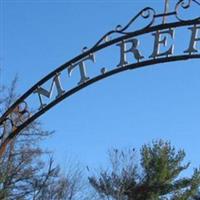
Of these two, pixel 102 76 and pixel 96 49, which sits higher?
pixel 96 49

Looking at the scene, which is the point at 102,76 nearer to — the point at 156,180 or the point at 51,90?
the point at 51,90

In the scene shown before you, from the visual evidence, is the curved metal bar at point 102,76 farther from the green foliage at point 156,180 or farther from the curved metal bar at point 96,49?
the green foliage at point 156,180

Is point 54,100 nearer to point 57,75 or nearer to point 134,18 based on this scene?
point 57,75

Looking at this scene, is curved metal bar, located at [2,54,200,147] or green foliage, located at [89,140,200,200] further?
green foliage, located at [89,140,200,200]

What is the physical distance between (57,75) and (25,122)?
2.38 ft

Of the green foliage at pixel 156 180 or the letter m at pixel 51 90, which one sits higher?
the green foliage at pixel 156 180

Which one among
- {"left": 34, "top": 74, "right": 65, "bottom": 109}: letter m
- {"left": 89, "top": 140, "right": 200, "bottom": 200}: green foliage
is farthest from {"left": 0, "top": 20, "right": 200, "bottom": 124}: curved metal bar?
{"left": 89, "top": 140, "right": 200, "bottom": 200}: green foliage

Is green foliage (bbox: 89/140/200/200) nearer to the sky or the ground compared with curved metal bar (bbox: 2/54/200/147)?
nearer to the sky

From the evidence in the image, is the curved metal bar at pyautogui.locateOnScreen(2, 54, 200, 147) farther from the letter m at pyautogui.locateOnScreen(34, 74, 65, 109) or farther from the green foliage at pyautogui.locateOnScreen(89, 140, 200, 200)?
the green foliage at pyautogui.locateOnScreen(89, 140, 200, 200)

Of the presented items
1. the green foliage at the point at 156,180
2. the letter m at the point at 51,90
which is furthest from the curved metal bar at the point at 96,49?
the green foliage at the point at 156,180

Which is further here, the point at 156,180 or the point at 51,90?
the point at 156,180

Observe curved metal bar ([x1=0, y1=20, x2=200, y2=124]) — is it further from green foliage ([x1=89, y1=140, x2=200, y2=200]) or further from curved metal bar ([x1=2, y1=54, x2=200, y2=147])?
green foliage ([x1=89, y1=140, x2=200, y2=200])

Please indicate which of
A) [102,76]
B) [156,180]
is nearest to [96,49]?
[102,76]

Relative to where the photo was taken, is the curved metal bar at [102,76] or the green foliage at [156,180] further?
the green foliage at [156,180]
